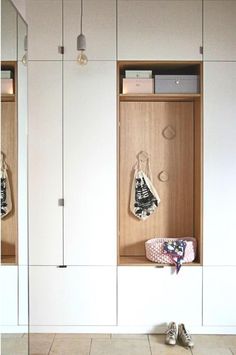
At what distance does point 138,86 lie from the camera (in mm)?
3549

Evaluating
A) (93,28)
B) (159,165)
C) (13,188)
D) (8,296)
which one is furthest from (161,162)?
(8,296)

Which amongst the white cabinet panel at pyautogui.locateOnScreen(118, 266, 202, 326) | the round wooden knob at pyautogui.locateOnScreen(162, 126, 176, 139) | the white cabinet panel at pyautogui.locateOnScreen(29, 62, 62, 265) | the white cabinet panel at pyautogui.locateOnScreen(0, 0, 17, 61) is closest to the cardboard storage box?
the round wooden knob at pyautogui.locateOnScreen(162, 126, 176, 139)

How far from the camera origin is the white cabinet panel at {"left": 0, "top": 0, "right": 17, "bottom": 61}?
2.26 meters

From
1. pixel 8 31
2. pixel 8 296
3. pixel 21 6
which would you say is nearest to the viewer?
pixel 8 296

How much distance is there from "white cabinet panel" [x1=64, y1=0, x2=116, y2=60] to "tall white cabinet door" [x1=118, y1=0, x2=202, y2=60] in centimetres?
8

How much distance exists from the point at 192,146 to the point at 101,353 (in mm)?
1918

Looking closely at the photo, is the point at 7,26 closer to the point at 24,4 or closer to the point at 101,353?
the point at 24,4

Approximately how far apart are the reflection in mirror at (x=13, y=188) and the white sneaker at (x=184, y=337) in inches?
49.4

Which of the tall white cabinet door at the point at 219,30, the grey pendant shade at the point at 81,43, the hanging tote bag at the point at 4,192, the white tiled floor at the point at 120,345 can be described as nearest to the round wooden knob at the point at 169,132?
the tall white cabinet door at the point at 219,30

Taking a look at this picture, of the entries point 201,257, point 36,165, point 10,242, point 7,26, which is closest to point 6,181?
point 10,242

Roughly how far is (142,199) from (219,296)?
105cm

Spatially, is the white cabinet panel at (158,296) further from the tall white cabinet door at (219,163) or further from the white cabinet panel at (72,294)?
the tall white cabinet door at (219,163)

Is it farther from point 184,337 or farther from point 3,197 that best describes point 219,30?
point 184,337

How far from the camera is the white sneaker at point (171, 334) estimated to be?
10.8 ft
